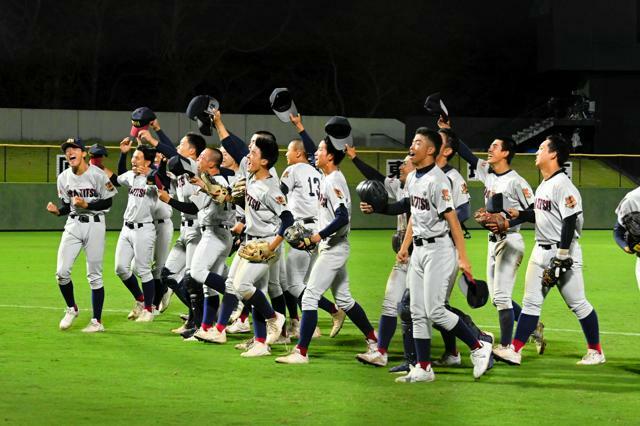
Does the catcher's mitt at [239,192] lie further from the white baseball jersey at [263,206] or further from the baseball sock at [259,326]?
the baseball sock at [259,326]

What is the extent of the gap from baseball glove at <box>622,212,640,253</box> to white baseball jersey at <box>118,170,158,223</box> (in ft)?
17.1

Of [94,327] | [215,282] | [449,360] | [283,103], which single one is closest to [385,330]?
[449,360]

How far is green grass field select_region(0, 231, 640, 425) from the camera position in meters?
6.80

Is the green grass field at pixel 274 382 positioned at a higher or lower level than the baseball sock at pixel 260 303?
lower

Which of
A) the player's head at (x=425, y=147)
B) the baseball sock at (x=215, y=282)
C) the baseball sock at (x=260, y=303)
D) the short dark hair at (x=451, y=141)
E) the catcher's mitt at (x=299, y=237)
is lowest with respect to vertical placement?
the baseball sock at (x=260, y=303)

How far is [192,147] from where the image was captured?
10.6m

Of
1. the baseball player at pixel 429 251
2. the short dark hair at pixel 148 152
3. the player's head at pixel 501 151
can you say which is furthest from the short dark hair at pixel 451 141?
the short dark hair at pixel 148 152

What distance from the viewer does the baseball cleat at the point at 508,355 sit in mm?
8719

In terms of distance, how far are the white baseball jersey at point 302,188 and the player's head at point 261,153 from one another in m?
0.77

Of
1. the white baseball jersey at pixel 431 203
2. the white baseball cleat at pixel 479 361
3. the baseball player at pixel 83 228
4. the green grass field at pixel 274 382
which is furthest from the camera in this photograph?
the baseball player at pixel 83 228

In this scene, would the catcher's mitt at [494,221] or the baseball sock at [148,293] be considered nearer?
the catcher's mitt at [494,221]

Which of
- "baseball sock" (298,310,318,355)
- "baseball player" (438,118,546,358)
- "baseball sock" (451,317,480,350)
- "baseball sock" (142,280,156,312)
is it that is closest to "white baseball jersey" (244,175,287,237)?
"baseball sock" (298,310,318,355)

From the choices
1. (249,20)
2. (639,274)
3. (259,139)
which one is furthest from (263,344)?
(249,20)

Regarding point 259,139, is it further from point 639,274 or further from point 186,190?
point 639,274
